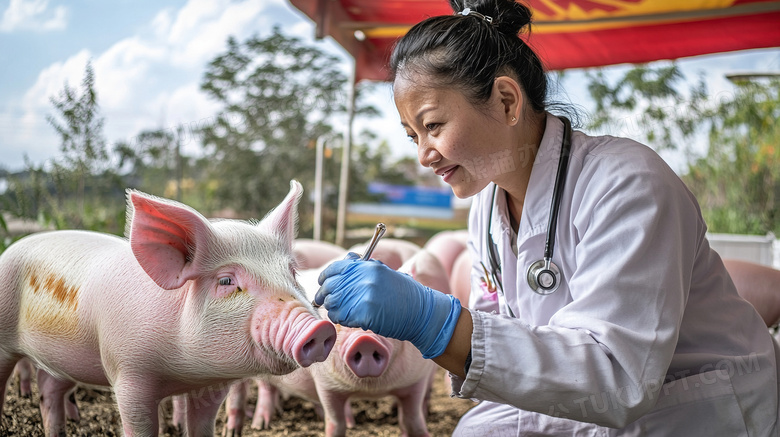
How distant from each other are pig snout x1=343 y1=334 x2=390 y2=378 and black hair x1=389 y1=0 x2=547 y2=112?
744 mm

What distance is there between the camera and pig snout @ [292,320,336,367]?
1249mm

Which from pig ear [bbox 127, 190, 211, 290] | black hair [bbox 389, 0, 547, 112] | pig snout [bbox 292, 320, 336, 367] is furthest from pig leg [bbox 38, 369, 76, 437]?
black hair [bbox 389, 0, 547, 112]

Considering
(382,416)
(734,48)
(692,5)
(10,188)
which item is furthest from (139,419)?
(734,48)

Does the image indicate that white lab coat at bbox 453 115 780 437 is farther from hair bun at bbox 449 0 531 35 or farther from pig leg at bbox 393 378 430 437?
pig leg at bbox 393 378 430 437

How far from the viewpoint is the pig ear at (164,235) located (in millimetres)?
1398

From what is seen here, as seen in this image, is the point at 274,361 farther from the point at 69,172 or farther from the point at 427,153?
the point at 69,172

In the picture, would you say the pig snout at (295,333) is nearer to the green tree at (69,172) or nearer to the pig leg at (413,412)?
the pig leg at (413,412)

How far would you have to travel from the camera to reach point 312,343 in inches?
50.3

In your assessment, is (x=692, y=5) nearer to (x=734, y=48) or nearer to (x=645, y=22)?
(x=645, y=22)

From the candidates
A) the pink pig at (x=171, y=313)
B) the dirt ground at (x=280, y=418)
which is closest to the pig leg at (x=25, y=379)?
the dirt ground at (x=280, y=418)

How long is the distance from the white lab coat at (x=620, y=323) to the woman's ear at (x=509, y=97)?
7.2 inches

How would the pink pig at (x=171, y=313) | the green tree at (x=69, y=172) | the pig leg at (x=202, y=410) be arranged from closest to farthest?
the pink pig at (x=171, y=313) → the pig leg at (x=202, y=410) → the green tree at (x=69, y=172)

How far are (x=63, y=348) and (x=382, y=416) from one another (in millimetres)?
1783

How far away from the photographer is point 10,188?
384cm
